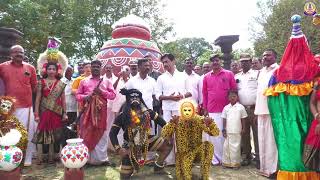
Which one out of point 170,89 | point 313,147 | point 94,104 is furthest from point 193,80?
point 313,147

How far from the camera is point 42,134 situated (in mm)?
6055

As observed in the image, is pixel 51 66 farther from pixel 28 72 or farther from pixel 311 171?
pixel 311 171

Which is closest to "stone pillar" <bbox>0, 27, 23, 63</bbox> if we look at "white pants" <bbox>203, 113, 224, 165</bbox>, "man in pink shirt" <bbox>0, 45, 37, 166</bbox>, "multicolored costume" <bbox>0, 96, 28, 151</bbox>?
"man in pink shirt" <bbox>0, 45, 37, 166</bbox>

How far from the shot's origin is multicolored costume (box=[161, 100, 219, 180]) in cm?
488

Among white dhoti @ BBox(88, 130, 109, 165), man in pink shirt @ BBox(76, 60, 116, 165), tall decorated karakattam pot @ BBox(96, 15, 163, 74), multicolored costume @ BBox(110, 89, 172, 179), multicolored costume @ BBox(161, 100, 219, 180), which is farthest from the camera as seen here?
tall decorated karakattam pot @ BBox(96, 15, 163, 74)

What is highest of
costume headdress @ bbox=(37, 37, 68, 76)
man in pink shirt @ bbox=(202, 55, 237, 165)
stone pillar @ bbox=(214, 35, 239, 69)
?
stone pillar @ bbox=(214, 35, 239, 69)

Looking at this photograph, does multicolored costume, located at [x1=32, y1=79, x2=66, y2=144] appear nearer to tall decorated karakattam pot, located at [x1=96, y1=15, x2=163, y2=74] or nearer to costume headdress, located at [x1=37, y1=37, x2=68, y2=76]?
costume headdress, located at [x1=37, y1=37, x2=68, y2=76]

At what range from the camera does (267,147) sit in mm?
5340

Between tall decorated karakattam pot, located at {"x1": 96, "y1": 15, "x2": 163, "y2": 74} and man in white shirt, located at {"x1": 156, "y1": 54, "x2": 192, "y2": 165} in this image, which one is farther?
tall decorated karakattam pot, located at {"x1": 96, "y1": 15, "x2": 163, "y2": 74}

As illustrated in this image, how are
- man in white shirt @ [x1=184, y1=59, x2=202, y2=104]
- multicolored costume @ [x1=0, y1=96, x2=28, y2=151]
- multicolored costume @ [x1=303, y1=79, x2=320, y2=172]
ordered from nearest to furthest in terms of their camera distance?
multicolored costume @ [x1=303, y1=79, x2=320, y2=172], multicolored costume @ [x1=0, y1=96, x2=28, y2=151], man in white shirt @ [x1=184, y1=59, x2=202, y2=104]

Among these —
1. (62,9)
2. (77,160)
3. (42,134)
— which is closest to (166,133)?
(77,160)

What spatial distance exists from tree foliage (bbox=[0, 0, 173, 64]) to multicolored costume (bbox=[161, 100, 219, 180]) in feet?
36.2

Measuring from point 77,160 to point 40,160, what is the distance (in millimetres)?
2251

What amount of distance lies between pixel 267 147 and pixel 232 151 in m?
0.80
